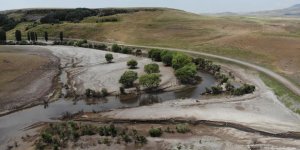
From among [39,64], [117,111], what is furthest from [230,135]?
[39,64]

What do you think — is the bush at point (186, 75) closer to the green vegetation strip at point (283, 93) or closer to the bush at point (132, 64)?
the green vegetation strip at point (283, 93)

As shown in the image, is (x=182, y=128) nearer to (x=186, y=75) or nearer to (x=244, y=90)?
(x=244, y=90)

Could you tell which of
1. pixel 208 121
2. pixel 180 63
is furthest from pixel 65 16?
pixel 208 121

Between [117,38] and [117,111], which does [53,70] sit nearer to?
A: [117,111]

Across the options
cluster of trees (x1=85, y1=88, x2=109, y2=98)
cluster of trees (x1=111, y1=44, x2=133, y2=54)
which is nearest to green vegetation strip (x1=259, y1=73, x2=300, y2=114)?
cluster of trees (x1=85, y1=88, x2=109, y2=98)

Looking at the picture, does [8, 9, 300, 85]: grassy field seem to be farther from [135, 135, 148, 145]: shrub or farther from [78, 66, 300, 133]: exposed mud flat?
[135, 135, 148, 145]: shrub

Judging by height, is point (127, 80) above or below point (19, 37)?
above
